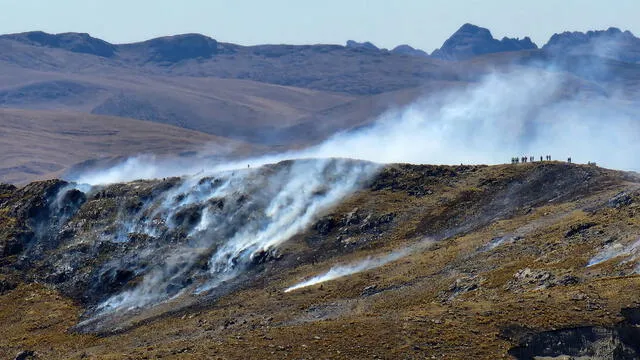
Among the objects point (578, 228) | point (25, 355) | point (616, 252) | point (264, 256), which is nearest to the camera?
point (616, 252)

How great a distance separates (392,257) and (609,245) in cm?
2827

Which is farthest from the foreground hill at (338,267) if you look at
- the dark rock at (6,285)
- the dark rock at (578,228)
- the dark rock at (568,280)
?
the dark rock at (6,285)

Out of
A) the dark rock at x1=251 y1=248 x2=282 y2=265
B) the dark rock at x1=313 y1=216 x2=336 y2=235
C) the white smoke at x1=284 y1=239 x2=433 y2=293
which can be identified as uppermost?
the dark rock at x1=313 y1=216 x2=336 y2=235

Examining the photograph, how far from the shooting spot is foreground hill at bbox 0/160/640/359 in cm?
6981

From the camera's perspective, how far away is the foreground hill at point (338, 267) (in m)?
69.8

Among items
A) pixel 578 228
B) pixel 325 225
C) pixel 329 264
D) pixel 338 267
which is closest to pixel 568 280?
pixel 578 228

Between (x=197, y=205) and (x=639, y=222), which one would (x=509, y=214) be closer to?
(x=639, y=222)

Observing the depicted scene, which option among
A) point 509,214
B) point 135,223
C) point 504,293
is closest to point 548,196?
point 509,214

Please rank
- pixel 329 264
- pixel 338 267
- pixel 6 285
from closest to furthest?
pixel 338 267, pixel 329 264, pixel 6 285

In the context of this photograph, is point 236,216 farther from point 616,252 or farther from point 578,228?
point 616,252

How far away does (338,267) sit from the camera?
106875 millimetres

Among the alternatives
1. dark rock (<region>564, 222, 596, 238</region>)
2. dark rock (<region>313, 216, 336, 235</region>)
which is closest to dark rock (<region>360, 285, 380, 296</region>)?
dark rock (<region>564, 222, 596, 238</region>)

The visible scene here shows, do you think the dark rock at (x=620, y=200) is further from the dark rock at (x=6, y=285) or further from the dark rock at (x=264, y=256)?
the dark rock at (x=6, y=285)

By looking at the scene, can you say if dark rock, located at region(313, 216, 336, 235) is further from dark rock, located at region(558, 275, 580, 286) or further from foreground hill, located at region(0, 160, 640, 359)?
dark rock, located at region(558, 275, 580, 286)
